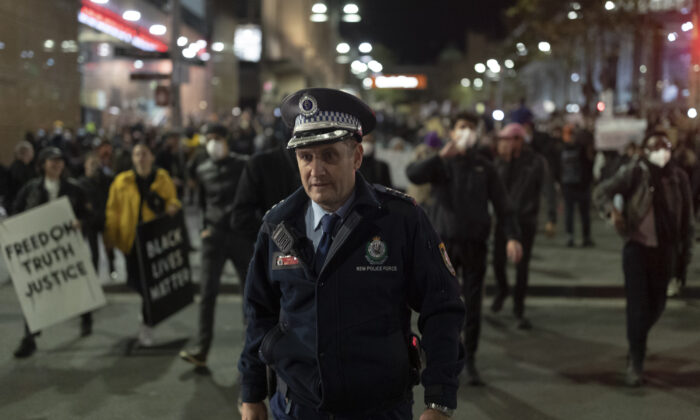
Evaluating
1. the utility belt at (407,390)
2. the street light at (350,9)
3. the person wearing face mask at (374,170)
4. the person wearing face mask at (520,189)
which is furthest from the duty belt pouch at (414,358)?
the street light at (350,9)

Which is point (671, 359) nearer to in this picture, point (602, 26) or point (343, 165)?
point (343, 165)

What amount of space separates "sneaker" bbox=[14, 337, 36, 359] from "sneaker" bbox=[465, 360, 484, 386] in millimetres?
3998

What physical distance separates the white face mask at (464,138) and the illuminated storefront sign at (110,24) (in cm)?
2187

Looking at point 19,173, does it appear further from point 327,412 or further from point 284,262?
point 327,412

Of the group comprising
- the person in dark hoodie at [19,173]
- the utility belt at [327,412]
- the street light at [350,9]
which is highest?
the street light at [350,9]

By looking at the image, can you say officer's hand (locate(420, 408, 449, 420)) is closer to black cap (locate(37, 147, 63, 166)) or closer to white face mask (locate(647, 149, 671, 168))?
white face mask (locate(647, 149, 671, 168))

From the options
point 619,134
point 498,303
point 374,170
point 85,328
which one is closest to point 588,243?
point 619,134

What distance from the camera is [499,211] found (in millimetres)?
7016

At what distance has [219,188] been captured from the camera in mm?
7664

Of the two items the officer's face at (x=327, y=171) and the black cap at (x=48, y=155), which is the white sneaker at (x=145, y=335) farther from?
the officer's face at (x=327, y=171)

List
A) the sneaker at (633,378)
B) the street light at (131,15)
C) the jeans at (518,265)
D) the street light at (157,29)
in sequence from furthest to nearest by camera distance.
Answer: the street light at (157,29) < the street light at (131,15) < the jeans at (518,265) < the sneaker at (633,378)

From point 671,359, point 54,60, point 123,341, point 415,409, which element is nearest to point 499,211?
point 415,409

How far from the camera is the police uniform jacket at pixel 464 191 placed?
686 cm

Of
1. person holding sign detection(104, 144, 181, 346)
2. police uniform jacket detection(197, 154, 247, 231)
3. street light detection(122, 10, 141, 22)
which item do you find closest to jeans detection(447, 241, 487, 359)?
police uniform jacket detection(197, 154, 247, 231)
